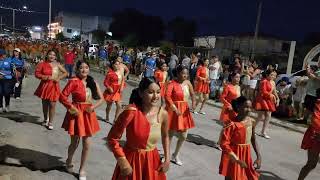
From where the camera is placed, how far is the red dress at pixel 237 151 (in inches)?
198

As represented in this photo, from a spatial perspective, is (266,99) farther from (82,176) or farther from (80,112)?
(82,176)

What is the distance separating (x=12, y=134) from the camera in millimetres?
8852

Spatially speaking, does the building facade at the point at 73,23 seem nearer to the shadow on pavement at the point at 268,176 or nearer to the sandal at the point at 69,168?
the shadow on pavement at the point at 268,176

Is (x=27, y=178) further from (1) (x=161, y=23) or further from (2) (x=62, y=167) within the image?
(1) (x=161, y=23)

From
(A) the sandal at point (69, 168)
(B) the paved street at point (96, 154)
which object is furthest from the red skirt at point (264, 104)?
(A) the sandal at point (69, 168)

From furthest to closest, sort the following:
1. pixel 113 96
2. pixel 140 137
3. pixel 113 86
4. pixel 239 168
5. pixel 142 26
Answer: pixel 142 26, pixel 113 86, pixel 113 96, pixel 239 168, pixel 140 137

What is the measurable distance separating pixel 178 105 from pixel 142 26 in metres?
63.0

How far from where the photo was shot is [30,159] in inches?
287

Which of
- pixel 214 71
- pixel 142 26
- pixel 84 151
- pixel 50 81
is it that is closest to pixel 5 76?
pixel 50 81

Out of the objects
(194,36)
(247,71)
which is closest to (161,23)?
(194,36)

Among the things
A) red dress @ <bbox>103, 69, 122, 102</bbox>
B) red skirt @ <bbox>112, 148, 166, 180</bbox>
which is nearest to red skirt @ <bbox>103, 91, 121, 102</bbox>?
red dress @ <bbox>103, 69, 122, 102</bbox>

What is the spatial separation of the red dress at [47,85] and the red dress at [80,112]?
3.09 m

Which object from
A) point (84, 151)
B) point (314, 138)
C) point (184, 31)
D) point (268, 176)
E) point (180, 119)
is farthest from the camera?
point (184, 31)

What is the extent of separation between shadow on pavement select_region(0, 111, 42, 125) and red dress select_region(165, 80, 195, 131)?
4.15m
